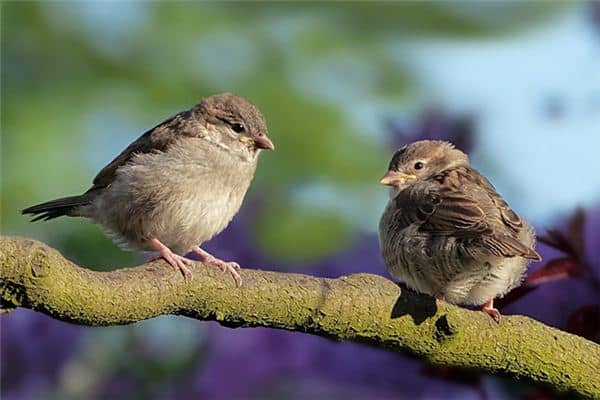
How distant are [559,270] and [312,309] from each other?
0.53 meters

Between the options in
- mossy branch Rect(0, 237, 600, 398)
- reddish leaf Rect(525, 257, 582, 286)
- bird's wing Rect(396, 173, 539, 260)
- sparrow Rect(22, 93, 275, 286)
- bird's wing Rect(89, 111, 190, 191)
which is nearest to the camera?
mossy branch Rect(0, 237, 600, 398)

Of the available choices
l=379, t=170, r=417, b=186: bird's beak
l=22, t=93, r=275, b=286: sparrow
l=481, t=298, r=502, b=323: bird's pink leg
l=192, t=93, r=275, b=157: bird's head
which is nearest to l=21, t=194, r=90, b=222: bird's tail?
l=22, t=93, r=275, b=286: sparrow

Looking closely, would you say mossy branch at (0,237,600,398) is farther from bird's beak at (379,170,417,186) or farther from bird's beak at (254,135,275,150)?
bird's beak at (254,135,275,150)

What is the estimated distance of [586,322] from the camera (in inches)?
88.0

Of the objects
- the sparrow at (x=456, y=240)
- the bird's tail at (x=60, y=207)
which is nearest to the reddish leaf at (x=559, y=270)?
the sparrow at (x=456, y=240)

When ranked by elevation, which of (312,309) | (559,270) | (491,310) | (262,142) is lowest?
(312,309)

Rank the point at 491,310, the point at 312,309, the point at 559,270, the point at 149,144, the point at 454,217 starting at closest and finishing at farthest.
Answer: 1. the point at 312,309
2. the point at 559,270
3. the point at 491,310
4. the point at 454,217
5. the point at 149,144

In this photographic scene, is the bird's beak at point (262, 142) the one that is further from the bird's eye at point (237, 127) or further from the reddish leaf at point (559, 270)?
the reddish leaf at point (559, 270)

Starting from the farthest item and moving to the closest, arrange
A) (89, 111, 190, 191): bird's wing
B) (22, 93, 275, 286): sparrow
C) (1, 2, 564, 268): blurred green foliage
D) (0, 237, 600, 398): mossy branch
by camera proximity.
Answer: (1, 2, 564, 268): blurred green foliage < (89, 111, 190, 191): bird's wing < (22, 93, 275, 286): sparrow < (0, 237, 600, 398): mossy branch

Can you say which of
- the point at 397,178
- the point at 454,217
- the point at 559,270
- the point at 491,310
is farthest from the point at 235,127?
the point at 559,270

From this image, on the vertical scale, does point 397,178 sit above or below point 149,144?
above

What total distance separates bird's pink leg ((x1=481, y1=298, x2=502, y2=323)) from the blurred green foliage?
1.05 metres

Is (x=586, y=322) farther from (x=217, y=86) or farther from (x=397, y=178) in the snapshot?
(x=217, y=86)

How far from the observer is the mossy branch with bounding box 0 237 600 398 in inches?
66.8
